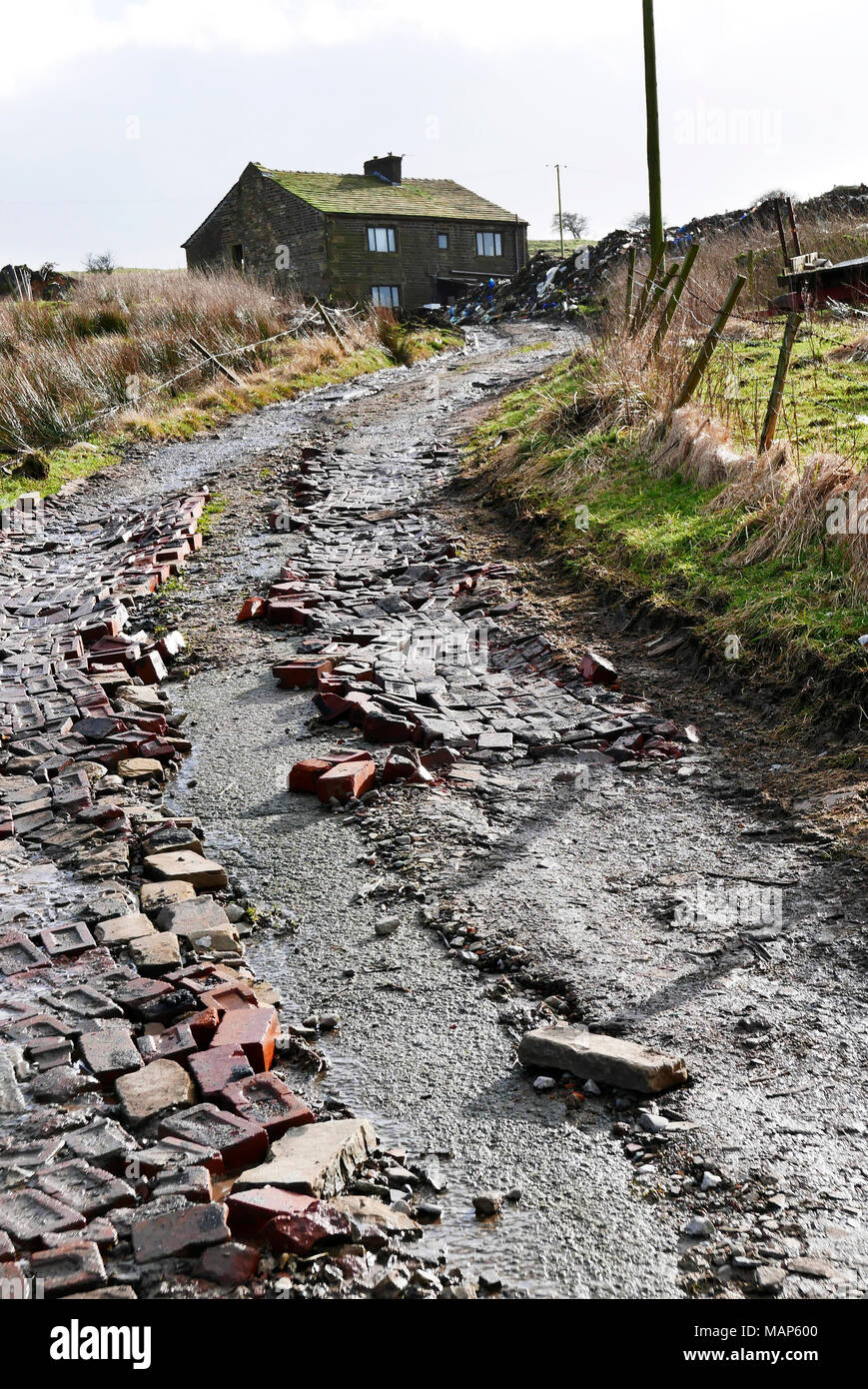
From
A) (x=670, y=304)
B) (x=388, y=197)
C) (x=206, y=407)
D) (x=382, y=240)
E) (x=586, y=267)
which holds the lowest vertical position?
(x=206, y=407)

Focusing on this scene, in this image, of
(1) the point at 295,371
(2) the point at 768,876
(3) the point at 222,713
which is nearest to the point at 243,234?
(1) the point at 295,371

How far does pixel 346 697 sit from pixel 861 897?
113 inches

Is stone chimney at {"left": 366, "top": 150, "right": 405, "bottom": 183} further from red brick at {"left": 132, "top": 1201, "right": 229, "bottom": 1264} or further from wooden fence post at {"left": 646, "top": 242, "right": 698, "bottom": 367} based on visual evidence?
red brick at {"left": 132, "top": 1201, "right": 229, "bottom": 1264}

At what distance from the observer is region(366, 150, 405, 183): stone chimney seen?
1454 inches

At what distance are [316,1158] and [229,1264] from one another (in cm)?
35

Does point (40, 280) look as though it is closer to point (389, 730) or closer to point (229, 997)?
point (389, 730)

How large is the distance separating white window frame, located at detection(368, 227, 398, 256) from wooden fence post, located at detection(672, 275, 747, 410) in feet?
89.5

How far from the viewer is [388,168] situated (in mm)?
37094

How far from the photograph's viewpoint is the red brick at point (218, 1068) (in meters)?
2.81

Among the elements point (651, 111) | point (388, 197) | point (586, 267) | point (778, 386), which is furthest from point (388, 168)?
point (778, 386)

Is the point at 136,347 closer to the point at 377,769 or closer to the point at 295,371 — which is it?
the point at 295,371

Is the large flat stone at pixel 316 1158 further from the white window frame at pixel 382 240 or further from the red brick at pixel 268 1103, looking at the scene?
the white window frame at pixel 382 240


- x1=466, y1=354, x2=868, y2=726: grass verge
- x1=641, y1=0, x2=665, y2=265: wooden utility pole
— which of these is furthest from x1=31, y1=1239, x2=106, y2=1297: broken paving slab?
x1=641, y1=0, x2=665, y2=265: wooden utility pole

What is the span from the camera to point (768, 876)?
155 inches
